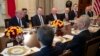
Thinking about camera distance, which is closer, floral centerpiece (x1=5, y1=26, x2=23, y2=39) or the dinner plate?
the dinner plate

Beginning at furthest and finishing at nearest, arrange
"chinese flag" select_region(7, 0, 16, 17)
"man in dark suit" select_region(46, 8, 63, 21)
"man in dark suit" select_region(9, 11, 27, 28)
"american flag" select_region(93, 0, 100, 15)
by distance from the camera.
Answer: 1. "american flag" select_region(93, 0, 100, 15)
2. "chinese flag" select_region(7, 0, 16, 17)
3. "man in dark suit" select_region(46, 8, 63, 21)
4. "man in dark suit" select_region(9, 11, 27, 28)

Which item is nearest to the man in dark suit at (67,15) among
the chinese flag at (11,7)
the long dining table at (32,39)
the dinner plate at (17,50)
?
the long dining table at (32,39)

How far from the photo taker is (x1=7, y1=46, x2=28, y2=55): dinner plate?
2.89 m

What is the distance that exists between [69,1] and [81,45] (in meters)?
5.61

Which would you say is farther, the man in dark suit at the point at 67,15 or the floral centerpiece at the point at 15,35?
the man in dark suit at the point at 67,15

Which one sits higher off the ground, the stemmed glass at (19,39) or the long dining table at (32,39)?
the stemmed glass at (19,39)


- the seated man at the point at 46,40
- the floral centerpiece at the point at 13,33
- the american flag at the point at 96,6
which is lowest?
the american flag at the point at 96,6

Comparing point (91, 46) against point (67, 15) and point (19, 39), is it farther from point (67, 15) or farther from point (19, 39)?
point (67, 15)

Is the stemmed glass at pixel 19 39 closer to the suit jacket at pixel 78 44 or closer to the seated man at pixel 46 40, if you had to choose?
the suit jacket at pixel 78 44

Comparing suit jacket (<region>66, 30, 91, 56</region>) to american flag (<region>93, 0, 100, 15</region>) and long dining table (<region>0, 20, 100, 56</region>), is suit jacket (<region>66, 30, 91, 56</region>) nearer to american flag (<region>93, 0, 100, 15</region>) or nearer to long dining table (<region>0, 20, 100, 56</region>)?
long dining table (<region>0, 20, 100, 56</region>)

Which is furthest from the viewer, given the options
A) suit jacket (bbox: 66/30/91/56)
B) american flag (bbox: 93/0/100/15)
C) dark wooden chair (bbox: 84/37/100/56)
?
american flag (bbox: 93/0/100/15)

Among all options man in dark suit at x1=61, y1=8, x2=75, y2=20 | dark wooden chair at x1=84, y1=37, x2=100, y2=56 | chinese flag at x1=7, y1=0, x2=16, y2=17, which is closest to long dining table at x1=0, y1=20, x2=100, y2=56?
dark wooden chair at x1=84, y1=37, x2=100, y2=56

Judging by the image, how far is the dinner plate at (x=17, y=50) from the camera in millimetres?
2890

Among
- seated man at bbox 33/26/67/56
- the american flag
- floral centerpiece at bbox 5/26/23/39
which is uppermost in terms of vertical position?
seated man at bbox 33/26/67/56
